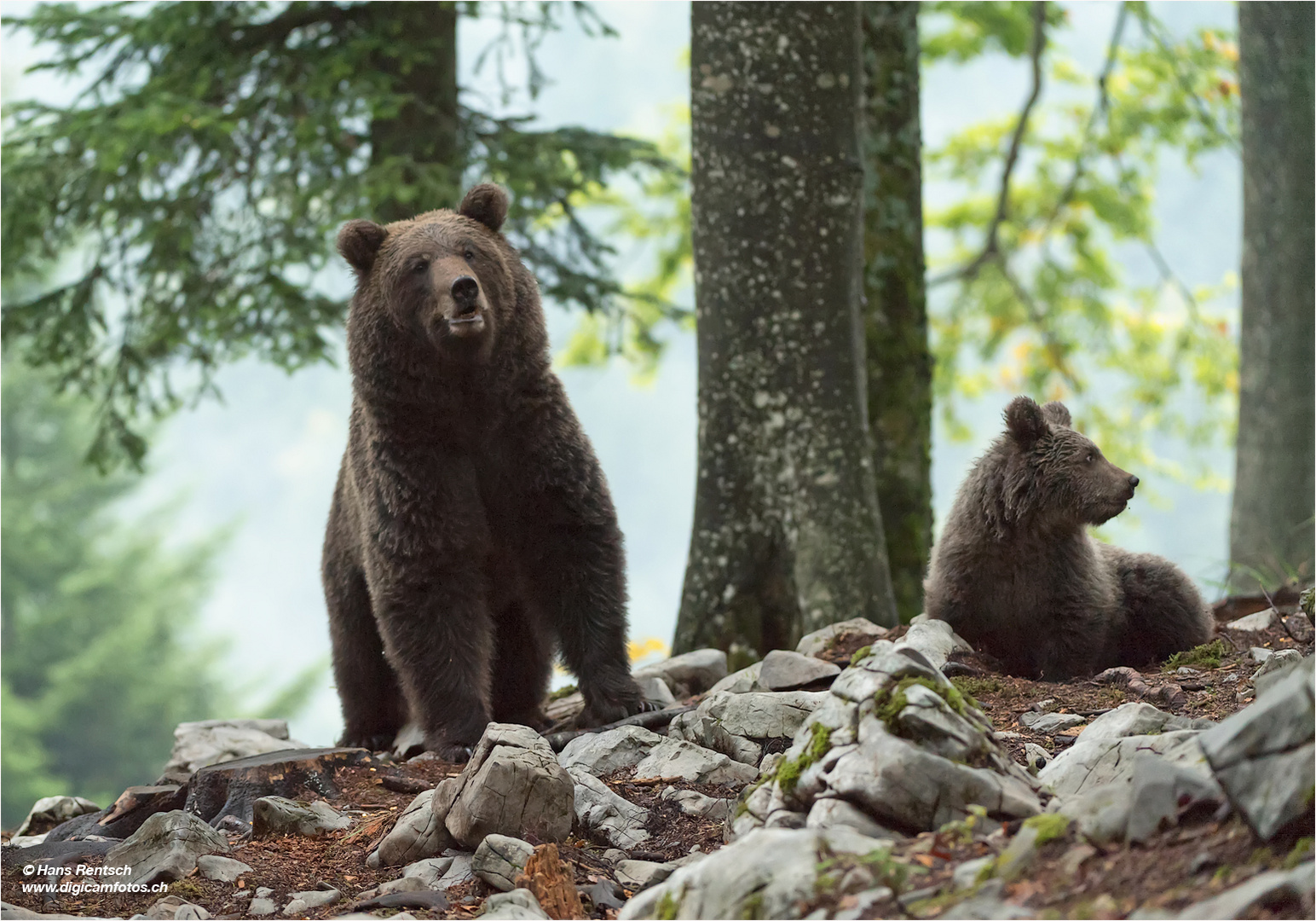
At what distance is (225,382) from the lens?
3243 inches

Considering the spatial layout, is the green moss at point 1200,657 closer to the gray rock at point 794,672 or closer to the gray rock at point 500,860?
the gray rock at point 794,672

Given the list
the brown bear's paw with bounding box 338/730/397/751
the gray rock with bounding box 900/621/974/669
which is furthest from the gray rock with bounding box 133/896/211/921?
the gray rock with bounding box 900/621/974/669

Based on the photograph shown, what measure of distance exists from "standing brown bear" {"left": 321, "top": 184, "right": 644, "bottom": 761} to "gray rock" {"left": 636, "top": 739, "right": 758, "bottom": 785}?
2.17 ft

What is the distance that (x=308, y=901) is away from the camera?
3.76 metres

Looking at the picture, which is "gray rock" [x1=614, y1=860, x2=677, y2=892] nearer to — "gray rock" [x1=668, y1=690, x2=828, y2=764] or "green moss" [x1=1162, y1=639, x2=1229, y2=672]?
"gray rock" [x1=668, y1=690, x2=828, y2=764]

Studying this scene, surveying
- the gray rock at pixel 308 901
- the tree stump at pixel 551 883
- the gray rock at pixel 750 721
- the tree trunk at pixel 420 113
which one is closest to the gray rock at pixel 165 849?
the gray rock at pixel 308 901

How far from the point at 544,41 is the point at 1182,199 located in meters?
72.0

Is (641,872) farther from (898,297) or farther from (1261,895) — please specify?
(898,297)

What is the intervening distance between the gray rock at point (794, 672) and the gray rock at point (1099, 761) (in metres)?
1.34

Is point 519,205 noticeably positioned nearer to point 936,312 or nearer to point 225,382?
point 936,312

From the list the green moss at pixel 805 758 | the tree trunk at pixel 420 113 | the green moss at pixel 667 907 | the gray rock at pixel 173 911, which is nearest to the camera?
the green moss at pixel 667 907

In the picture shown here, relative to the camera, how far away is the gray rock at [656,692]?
562 centimetres

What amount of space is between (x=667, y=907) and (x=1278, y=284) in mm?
8469

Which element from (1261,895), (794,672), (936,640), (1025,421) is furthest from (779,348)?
(1261,895)
